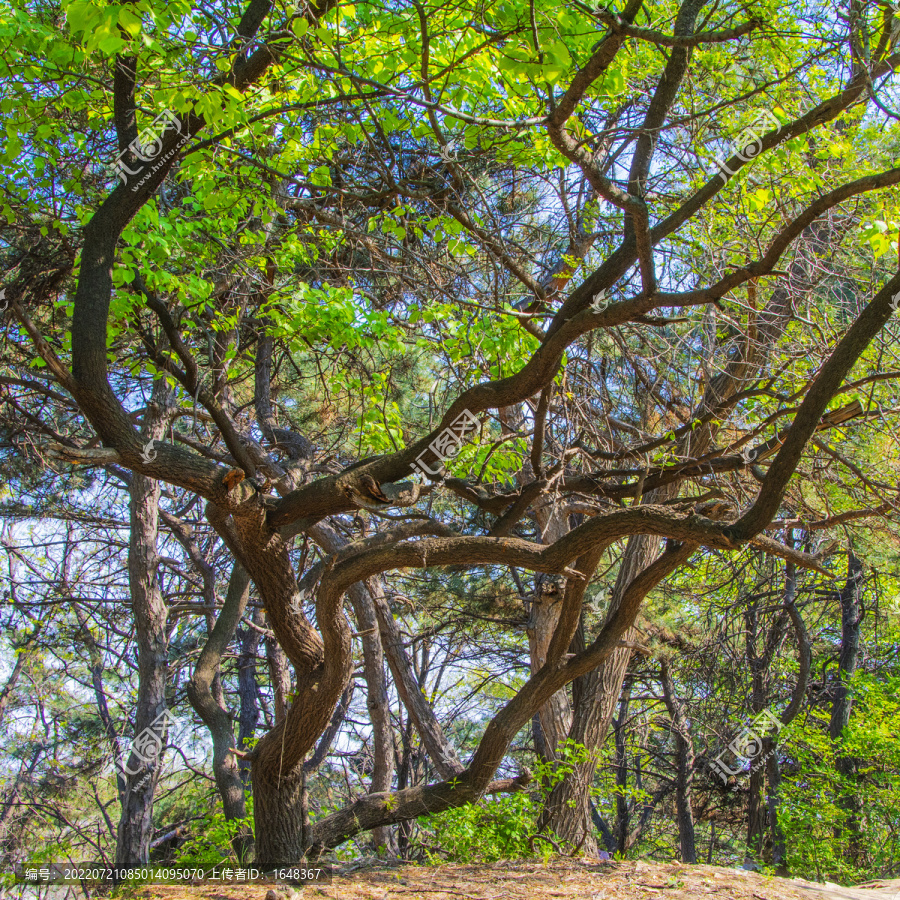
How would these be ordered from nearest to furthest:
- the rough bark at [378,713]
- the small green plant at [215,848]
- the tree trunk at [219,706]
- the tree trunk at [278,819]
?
the tree trunk at [278,819]
the small green plant at [215,848]
the tree trunk at [219,706]
the rough bark at [378,713]

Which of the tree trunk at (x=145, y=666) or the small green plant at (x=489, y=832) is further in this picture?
the tree trunk at (x=145, y=666)

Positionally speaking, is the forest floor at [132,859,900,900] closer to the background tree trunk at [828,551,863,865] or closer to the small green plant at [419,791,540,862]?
the small green plant at [419,791,540,862]

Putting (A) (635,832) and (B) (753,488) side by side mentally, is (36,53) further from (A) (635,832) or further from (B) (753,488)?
(A) (635,832)

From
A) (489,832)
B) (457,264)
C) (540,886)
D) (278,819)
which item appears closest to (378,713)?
(489,832)

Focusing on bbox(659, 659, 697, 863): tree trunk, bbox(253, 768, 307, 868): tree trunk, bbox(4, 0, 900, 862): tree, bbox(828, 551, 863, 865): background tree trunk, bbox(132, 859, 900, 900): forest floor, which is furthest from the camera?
bbox(659, 659, 697, 863): tree trunk

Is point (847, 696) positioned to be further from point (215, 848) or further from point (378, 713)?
point (215, 848)

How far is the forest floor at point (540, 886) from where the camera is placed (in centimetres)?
357

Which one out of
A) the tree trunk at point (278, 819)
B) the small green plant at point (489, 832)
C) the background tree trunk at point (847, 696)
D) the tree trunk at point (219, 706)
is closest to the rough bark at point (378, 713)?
the tree trunk at point (219, 706)

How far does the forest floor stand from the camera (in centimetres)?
357

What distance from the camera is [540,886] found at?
3.85 meters

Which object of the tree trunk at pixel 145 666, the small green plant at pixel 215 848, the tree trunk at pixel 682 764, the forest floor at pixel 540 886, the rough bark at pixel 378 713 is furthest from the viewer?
the tree trunk at pixel 682 764

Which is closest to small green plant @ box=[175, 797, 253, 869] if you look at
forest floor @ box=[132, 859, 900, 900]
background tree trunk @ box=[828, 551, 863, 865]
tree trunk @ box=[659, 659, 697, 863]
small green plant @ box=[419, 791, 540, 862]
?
forest floor @ box=[132, 859, 900, 900]

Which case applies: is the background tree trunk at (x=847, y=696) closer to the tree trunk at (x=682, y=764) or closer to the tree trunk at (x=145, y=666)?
the tree trunk at (x=682, y=764)

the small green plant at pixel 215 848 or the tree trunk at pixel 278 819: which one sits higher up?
the tree trunk at pixel 278 819
